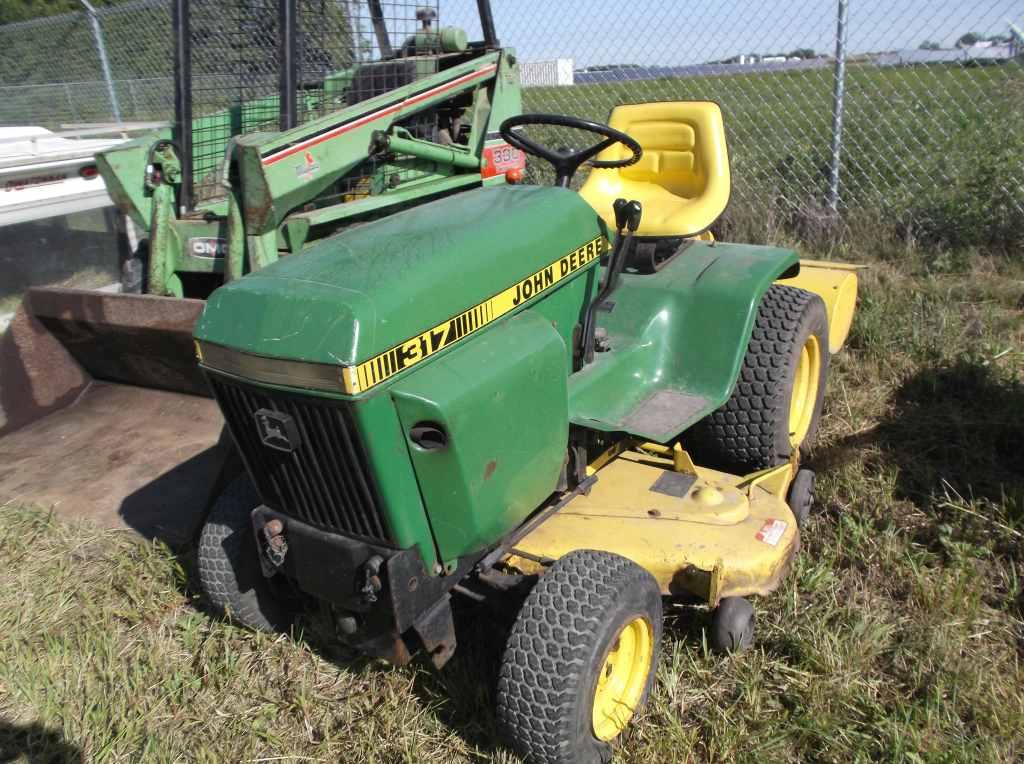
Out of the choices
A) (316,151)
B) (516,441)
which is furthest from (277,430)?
(316,151)

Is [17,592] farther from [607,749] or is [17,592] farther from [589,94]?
[589,94]

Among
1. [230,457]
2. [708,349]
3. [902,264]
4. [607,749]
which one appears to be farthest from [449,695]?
[902,264]

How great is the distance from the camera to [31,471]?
328 centimetres

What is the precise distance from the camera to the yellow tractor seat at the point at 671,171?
3.00m

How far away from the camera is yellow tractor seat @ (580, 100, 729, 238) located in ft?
9.85

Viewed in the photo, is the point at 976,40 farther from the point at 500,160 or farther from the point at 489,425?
the point at 489,425

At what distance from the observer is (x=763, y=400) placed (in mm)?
2730

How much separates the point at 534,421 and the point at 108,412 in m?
2.42

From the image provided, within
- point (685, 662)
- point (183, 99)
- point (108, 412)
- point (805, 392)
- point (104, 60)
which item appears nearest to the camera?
point (685, 662)

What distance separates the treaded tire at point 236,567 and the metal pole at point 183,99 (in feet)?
6.87

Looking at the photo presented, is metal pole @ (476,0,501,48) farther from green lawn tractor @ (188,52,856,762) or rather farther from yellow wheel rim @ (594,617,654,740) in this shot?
yellow wheel rim @ (594,617,654,740)

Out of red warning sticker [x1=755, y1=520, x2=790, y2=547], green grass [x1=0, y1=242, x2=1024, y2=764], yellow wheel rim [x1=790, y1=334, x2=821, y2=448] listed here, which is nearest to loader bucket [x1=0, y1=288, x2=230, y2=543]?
green grass [x1=0, y1=242, x2=1024, y2=764]

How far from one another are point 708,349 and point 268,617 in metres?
1.51

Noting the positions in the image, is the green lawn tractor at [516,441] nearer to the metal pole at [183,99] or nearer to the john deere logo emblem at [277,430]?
the john deere logo emblem at [277,430]
